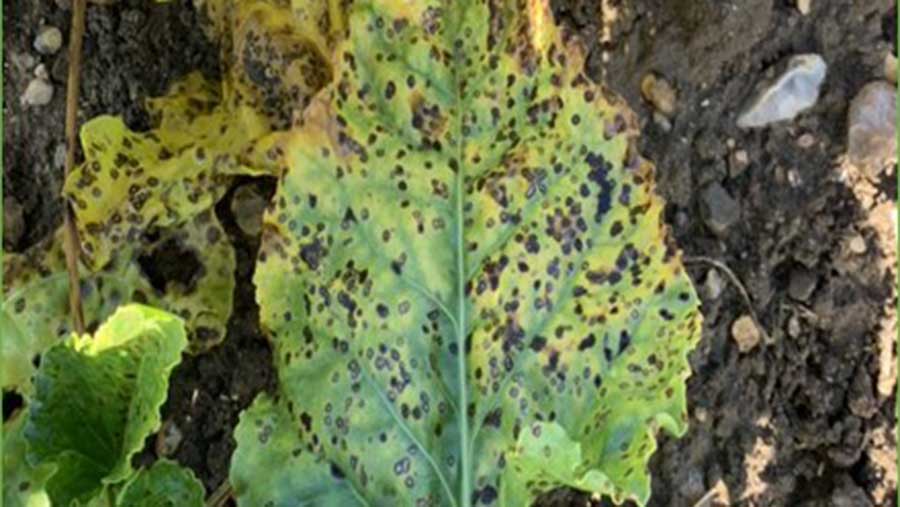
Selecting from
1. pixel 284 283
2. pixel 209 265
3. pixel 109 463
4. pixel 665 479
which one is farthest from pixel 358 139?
pixel 665 479

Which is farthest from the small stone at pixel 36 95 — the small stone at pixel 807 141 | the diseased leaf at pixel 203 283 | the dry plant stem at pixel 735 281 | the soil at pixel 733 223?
the small stone at pixel 807 141

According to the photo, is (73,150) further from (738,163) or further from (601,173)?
(738,163)

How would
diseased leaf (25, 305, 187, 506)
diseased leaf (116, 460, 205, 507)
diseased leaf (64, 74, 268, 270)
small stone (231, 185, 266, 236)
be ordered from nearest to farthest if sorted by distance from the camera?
diseased leaf (25, 305, 187, 506) → diseased leaf (116, 460, 205, 507) → diseased leaf (64, 74, 268, 270) → small stone (231, 185, 266, 236)

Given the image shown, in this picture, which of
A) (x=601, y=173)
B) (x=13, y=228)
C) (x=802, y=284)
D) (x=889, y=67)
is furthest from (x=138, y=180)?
(x=889, y=67)

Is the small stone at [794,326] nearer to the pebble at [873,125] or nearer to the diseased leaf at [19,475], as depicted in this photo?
the pebble at [873,125]

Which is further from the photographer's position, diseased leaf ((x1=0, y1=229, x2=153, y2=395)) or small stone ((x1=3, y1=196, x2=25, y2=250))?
small stone ((x1=3, y1=196, x2=25, y2=250))

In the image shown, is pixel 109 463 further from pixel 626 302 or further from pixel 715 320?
pixel 715 320

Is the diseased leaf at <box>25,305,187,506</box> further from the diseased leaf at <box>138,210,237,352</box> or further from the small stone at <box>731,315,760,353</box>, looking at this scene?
the small stone at <box>731,315,760,353</box>

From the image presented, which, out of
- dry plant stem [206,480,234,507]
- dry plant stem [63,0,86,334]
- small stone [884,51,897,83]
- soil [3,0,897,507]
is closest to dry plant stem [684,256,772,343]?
soil [3,0,897,507]
